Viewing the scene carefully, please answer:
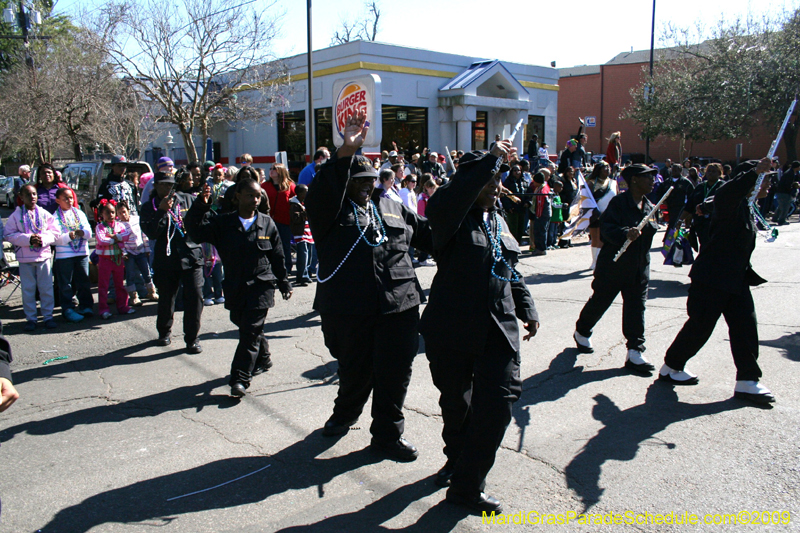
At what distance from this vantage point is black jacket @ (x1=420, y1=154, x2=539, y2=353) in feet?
10.5

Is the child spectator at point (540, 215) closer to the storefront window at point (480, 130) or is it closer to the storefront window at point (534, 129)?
the storefront window at point (480, 130)

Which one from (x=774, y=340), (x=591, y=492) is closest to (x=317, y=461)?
(x=591, y=492)

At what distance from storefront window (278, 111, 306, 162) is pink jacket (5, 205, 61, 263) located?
17448mm

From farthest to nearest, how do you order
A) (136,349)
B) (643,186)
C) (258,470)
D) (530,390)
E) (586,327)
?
(136,349)
(586,327)
(643,186)
(530,390)
(258,470)

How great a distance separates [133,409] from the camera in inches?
188

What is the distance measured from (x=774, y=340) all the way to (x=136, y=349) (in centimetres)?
705

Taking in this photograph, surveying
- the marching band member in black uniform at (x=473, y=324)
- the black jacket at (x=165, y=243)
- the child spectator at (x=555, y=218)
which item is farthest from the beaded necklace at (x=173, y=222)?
the child spectator at (x=555, y=218)

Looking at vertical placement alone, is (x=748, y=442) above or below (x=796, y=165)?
below

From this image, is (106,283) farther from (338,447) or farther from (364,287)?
(364,287)

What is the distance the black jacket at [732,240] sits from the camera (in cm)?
475

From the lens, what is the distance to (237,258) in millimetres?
5117

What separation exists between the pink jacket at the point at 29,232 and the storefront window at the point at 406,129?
17063mm

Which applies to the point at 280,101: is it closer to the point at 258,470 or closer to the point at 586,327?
the point at 586,327

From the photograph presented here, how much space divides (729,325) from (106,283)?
7.33 meters
